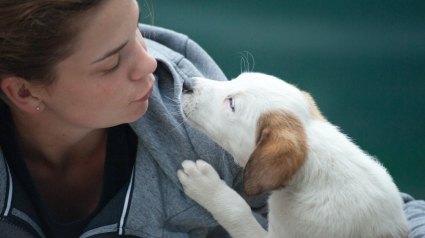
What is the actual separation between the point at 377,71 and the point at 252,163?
125cm

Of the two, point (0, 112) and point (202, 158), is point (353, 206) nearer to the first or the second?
point (202, 158)

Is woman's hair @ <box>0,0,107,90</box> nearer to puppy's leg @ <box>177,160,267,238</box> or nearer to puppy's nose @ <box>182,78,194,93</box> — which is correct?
puppy's nose @ <box>182,78,194,93</box>

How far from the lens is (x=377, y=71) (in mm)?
2107

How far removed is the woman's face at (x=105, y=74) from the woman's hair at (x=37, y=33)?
2 cm

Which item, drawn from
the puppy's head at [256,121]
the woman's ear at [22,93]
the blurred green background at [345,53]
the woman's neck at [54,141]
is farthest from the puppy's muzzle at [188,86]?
the blurred green background at [345,53]

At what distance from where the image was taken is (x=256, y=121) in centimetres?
125

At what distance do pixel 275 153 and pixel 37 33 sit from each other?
649mm

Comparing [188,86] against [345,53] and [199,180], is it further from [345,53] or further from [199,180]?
[345,53]

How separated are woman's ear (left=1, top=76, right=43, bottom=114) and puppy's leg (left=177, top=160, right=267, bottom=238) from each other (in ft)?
1.54

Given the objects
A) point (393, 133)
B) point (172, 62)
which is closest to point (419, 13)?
point (393, 133)

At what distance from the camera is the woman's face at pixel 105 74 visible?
995 mm

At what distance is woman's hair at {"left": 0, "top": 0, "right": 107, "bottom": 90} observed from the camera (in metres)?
0.94

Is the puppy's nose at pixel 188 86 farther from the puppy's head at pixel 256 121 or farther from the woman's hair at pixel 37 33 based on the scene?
the woman's hair at pixel 37 33

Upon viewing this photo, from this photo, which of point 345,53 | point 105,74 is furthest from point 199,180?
point 345,53
